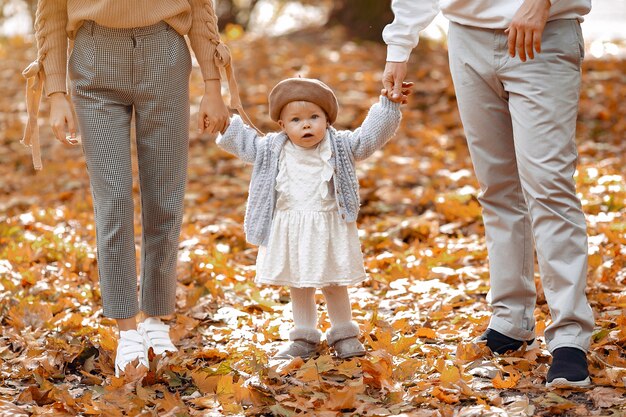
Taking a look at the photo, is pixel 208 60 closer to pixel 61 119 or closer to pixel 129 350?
pixel 61 119

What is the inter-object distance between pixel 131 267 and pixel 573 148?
68.0 inches

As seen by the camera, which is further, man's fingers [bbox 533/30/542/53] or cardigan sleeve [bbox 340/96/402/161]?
cardigan sleeve [bbox 340/96/402/161]

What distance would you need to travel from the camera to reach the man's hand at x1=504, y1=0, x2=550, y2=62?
3072mm

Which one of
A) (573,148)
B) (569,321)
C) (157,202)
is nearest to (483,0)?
(573,148)

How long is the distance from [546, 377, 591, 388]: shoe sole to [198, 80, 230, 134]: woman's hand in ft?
5.13

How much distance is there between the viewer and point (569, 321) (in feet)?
10.4

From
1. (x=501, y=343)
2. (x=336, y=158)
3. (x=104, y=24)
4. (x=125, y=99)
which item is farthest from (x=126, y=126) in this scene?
(x=501, y=343)

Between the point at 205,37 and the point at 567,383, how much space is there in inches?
74.1

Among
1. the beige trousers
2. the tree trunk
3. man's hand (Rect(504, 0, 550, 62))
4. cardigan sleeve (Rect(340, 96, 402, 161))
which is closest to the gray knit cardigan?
cardigan sleeve (Rect(340, 96, 402, 161))

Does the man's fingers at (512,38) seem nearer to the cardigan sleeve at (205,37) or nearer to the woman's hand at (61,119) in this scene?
the cardigan sleeve at (205,37)

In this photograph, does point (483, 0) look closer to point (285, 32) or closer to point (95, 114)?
point (95, 114)

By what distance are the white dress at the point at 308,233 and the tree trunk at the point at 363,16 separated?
7.49m

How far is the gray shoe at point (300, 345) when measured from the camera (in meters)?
3.63

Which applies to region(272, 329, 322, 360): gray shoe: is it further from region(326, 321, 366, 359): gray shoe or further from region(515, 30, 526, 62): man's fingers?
region(515, 30, 526, 62): man's fingers
